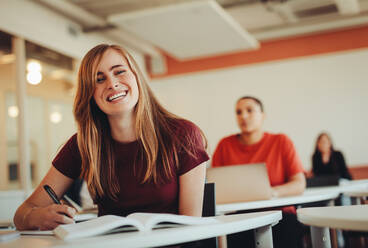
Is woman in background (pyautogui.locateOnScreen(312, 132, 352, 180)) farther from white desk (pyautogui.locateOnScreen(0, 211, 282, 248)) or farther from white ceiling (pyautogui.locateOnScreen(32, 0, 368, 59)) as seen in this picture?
white desk (pyautogui.locateOnScreen(0, 211, 282, 248))

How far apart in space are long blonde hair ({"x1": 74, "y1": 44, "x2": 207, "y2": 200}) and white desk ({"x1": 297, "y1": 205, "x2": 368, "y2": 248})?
532 millimetres

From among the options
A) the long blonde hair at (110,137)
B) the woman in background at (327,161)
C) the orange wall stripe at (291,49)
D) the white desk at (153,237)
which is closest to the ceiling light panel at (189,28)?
the orange wall stripe at (291,49)

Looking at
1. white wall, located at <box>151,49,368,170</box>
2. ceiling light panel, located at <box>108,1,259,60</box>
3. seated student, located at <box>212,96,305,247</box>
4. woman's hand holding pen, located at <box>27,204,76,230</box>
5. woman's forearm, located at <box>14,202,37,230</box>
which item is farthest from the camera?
white wall, located at <box>151,49,368,170</box>

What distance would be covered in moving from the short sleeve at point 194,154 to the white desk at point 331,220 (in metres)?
0.46

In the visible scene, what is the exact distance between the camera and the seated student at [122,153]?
5.55 feet

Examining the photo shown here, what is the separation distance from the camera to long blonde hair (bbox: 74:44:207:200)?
67.9 inches

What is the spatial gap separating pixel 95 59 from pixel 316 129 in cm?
648

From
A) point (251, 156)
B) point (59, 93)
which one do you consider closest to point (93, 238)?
point (251, 156)

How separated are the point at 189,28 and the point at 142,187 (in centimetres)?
472

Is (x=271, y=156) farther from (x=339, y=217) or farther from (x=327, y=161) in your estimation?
(x=327, y=161)

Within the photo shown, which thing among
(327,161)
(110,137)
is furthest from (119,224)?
(327,161)

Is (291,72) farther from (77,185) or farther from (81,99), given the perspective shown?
(81,99)

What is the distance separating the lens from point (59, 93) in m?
6.58

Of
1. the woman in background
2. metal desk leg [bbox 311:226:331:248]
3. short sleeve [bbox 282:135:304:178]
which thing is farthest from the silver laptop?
the woman in background
